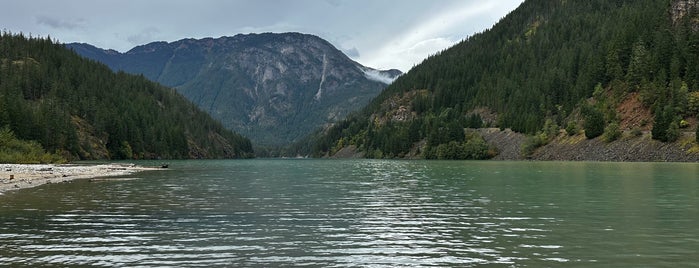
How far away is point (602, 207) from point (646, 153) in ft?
397

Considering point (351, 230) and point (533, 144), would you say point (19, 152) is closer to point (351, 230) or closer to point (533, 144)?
point (351, 230)

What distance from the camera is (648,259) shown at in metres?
19.2

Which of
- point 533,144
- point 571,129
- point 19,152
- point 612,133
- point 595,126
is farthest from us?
point 533,144

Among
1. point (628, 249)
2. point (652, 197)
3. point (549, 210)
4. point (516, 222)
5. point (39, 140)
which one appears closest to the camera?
point (628, 249)

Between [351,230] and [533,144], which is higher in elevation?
[533,144]

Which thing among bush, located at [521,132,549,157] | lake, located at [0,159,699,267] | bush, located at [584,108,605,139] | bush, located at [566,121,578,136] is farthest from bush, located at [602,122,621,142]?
lake, located at [0,159,699,267]

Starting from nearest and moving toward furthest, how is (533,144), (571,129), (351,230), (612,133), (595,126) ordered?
(351,230) < (612,133) < (595,126) < (571,129) < (533,144)

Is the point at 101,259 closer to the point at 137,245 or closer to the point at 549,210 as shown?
the point at 137,245

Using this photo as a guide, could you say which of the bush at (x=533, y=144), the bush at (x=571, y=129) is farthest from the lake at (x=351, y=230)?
the bush at (x=533, y=144)

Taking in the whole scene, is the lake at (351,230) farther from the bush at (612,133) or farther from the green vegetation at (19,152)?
the bush at (612,133)

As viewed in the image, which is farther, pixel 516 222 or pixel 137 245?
pixel 516 222

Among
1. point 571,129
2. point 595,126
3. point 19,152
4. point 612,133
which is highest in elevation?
point 595,126

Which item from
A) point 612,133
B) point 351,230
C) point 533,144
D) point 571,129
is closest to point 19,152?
point 351,230

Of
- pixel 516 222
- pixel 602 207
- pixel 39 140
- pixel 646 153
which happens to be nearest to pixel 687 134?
pixel 646 153
